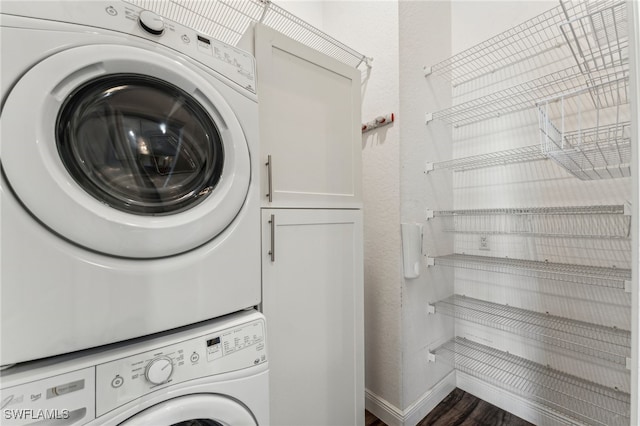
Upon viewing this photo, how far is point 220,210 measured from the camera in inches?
27.6

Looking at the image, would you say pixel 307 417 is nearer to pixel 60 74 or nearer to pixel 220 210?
pixel 220 210

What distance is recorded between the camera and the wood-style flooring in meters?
1.42

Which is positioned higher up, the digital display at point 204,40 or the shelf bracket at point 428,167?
the digital display at point 204,40

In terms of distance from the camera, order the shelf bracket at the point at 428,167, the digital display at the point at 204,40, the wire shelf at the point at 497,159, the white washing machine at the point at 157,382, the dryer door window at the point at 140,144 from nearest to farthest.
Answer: the white washing machine at the point at 157,382 < the dryer door window at the point at 140,144 < the digital display at the point at 204,40 < the wire shelf at the point at 497,159 < the shelf bracket at the point at 428,167

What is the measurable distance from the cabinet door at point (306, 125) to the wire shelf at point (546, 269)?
86 centimetres

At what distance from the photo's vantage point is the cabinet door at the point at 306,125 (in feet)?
3.12

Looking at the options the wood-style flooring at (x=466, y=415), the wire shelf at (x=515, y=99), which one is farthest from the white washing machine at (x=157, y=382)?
the wire shelf at (x=515, y=99)

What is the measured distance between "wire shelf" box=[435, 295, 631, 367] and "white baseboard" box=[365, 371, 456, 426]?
0.45m

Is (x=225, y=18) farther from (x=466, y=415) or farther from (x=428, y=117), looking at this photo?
(x=466, y=415)

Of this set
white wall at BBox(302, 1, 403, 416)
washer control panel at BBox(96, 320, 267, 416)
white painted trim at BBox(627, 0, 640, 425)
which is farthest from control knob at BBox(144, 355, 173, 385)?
white wall at BBox(302, 1, 403, 416)

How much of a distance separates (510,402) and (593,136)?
1.45m

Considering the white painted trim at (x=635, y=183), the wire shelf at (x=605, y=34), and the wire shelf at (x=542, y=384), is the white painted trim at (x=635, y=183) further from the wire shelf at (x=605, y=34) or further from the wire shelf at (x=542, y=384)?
the wire shelf at (x=542, y=384)

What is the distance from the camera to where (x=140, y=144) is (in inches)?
26.2

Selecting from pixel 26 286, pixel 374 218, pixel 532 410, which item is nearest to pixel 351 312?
pixel 374 218
